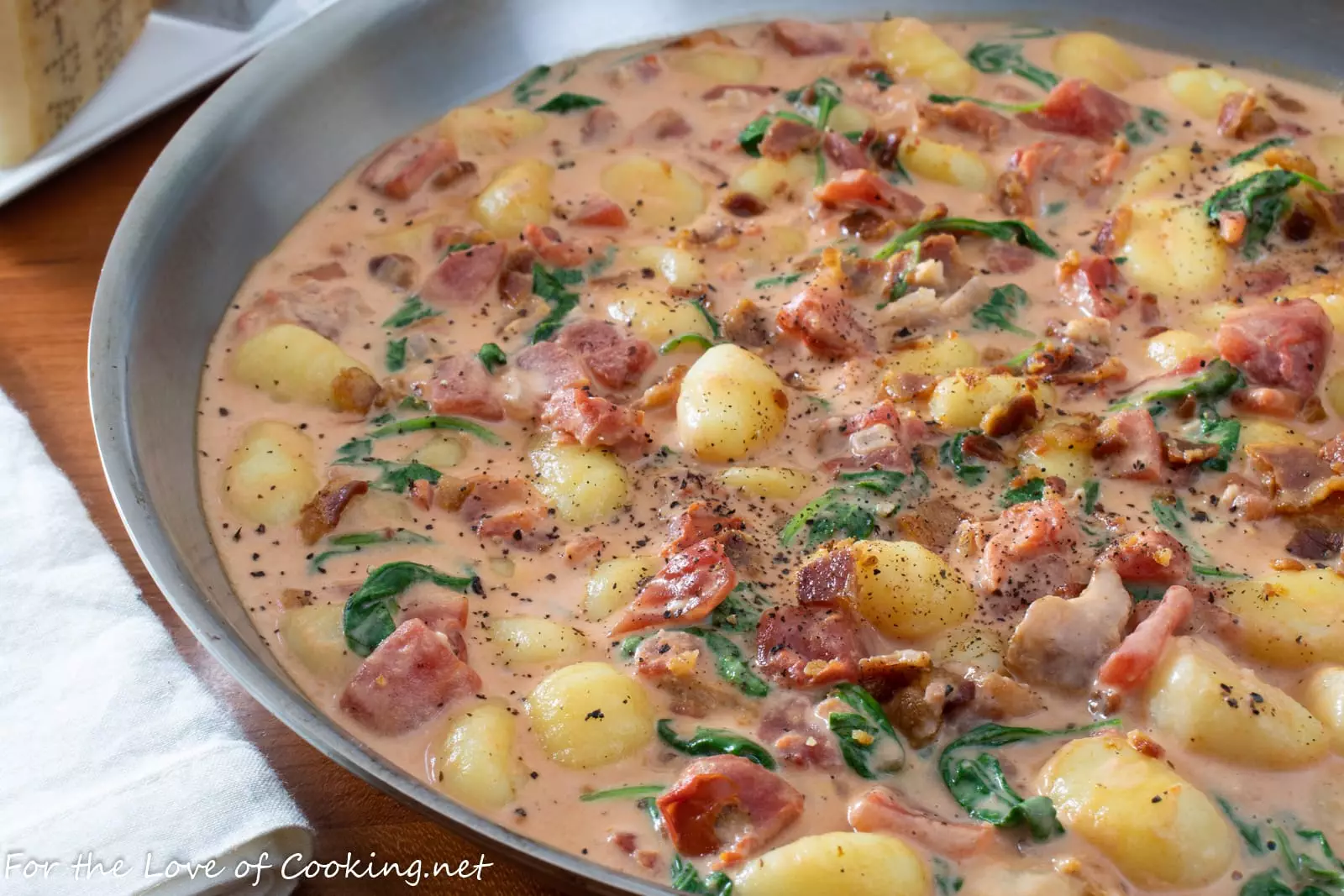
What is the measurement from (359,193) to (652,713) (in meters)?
1.90

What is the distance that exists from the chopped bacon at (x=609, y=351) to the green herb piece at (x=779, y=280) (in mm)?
398

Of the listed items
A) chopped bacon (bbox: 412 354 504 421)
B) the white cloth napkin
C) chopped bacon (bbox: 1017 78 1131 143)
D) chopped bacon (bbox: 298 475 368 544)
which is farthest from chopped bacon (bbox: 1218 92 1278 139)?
the white cloth napkin

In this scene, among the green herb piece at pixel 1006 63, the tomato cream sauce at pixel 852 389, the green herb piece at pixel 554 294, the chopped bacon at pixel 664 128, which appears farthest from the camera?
the green herb piece at pixel 1006 63

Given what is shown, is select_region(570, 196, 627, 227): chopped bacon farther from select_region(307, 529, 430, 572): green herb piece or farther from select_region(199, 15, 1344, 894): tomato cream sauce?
select_region(307, 529, 430, 572): green herb piece

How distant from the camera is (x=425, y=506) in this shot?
2.97m

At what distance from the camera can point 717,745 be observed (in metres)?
2.51

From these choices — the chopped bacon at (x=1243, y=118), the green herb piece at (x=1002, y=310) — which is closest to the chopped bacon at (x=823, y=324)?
the green herb piece at (x=1002, y=310)

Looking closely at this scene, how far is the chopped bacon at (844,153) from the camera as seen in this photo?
3916mm

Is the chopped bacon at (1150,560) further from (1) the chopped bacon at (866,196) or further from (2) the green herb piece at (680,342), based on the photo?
(1) the chopped bacon at (866,196)

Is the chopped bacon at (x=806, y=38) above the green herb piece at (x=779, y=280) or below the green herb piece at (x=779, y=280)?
above

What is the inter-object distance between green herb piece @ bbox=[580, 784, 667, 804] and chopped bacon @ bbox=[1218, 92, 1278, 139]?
2789mm

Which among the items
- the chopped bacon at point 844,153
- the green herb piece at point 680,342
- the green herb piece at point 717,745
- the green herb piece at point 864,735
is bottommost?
the green herb piece at point 717,745

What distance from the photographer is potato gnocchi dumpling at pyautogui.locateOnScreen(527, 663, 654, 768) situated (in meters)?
2.47

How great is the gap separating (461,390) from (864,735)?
1249mm
